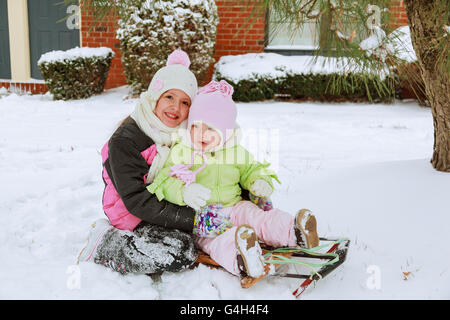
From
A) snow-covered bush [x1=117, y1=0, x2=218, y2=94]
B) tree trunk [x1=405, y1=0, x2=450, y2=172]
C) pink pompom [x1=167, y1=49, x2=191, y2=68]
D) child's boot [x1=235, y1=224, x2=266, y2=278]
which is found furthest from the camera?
snow-covered bush [x1=117, y1=0, x2=218, y2=94]

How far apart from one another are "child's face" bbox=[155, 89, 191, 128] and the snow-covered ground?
69cm

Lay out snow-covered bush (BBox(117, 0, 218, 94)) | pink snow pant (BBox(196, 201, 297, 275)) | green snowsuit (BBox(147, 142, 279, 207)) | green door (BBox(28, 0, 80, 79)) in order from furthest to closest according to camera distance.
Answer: green door (BBox(28, 0, 80, 79)) → snow-covered bush (BBox(117, 0, 218, 94)) → green snowsuit (BBox(147, 142, 279, 207)) → pink snow pant (BBox(196, 201, 297, 275))

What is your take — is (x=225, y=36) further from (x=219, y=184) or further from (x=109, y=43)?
(x=219, y=184)

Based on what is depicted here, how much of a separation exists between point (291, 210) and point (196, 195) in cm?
91

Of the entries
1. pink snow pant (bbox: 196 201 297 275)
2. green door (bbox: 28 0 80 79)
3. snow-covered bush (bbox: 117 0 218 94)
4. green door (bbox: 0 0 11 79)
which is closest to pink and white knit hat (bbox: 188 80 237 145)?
pink snow pant (bbox: 196 201 297 275)

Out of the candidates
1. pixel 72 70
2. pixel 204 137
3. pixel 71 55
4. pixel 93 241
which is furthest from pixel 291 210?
pixel 71 55

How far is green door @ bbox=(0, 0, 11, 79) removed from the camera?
7988 mm

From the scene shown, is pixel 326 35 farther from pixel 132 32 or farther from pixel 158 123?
pixel 132 32

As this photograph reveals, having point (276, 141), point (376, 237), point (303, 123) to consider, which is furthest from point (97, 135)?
point (376, 237)

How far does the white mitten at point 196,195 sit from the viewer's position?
1890 millimetres

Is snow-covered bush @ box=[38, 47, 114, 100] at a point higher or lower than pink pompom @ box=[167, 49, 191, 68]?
lower

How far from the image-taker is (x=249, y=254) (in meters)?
1.73

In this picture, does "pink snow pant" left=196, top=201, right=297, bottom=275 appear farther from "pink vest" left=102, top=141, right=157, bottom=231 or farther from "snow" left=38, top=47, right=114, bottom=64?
"snow" left=38, top=47, right=114, bottom=64

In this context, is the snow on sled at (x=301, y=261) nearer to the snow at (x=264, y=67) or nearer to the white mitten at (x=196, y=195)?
the white mitten at (x=196, y=195)
